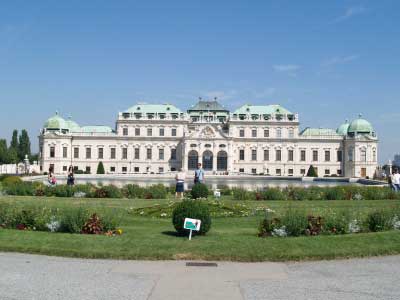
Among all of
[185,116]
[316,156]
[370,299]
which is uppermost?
[185,116]

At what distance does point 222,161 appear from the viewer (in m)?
91.1

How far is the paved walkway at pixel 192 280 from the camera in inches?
337

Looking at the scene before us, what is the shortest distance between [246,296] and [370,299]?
2056 mm

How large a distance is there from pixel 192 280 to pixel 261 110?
87150 mm

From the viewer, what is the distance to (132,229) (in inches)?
620

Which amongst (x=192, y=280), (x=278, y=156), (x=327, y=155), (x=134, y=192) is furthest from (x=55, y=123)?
(x=192, y=280)

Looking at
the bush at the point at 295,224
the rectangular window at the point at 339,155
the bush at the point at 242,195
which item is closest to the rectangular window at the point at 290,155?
the rectangular window at the point at 339,155

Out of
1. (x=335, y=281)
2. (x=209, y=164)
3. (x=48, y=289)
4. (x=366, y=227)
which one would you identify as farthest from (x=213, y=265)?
(x=209, y=164)

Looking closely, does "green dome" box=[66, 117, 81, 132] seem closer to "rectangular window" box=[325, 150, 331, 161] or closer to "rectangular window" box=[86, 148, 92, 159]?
"rectangular window" box=[86, 148, 92, 159]

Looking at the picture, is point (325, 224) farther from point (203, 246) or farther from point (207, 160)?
point (207, 160)

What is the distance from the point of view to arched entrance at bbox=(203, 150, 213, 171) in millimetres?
90650

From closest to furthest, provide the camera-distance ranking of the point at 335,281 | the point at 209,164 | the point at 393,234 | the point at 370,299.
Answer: the point at 370,299 < the point at 335,281 < the point at 393,234 < the point at 209,164

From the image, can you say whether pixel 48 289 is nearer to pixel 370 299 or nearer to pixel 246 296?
pixel 246 296

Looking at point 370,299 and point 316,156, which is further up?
point 316,156
